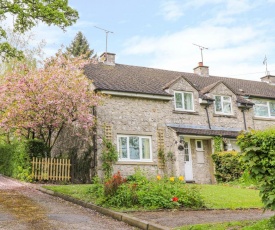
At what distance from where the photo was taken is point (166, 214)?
9.73 metres

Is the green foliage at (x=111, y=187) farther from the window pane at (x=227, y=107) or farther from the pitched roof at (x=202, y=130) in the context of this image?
the window pane at (x=227, y=107)

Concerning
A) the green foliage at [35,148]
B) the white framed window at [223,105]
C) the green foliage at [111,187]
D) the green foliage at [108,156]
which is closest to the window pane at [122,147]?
the green foliage at [108,156]

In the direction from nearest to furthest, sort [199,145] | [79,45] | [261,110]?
1. [199,145]
2. [261,110]
3. [79,45]

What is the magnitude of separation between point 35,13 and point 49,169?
8042 mm

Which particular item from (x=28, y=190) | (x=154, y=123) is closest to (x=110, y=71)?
(x=154, y=123)

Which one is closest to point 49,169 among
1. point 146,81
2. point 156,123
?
point 156,123

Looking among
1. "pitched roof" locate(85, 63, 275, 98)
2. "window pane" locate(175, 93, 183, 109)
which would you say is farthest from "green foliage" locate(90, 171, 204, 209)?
"window pane" locate(175, 93, 183, 109)

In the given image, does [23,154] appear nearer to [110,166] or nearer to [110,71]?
[110,166]

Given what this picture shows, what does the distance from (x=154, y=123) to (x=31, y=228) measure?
14.0 meters

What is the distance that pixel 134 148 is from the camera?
66.7 ft

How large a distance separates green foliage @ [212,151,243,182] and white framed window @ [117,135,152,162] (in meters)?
4.29

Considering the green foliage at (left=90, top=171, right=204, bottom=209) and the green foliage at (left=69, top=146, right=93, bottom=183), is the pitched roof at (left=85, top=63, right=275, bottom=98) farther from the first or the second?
the green foliage at (left=90, top=171, right=204, bottom=209)

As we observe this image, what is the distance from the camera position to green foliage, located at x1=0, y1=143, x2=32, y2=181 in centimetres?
1875

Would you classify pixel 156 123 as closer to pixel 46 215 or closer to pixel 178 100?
pixel 178 100
